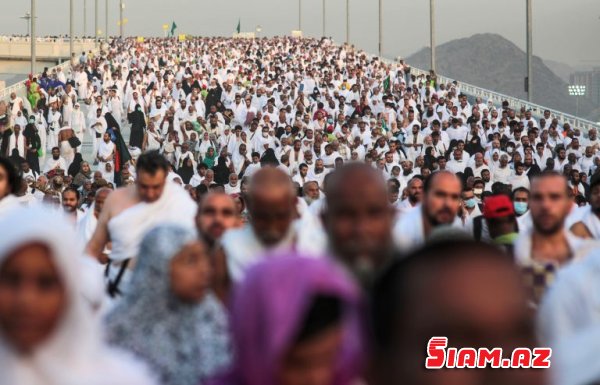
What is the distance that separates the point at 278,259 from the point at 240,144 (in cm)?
2075

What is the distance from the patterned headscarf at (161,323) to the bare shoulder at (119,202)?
2.27 meters

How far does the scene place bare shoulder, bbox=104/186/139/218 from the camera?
6.14 metres

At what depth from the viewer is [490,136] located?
23.3m

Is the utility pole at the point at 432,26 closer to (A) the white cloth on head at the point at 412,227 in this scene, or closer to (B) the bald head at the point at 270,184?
(A) the white cloth on head at the point at 412,227

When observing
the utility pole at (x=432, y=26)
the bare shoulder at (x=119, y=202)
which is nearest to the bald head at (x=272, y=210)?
the bare shoulder at (x=119, y=202)

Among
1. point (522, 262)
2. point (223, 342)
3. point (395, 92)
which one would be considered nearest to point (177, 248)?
point (223, 342)

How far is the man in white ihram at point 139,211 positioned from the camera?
19.3 feet

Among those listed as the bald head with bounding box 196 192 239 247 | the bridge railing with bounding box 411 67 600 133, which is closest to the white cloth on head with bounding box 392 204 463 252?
the bald head with bounding box 196 192 239 247

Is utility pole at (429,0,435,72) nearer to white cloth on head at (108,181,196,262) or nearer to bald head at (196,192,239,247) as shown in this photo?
white cloth on head at (108,181,196,262)

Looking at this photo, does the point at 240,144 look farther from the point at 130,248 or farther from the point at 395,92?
the point at 130,248

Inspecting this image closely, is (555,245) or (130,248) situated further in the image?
(130,248)

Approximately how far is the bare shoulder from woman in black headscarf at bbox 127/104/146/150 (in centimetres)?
1901

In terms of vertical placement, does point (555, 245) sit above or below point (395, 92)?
below

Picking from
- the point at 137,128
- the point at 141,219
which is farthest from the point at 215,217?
the point at 137,128
